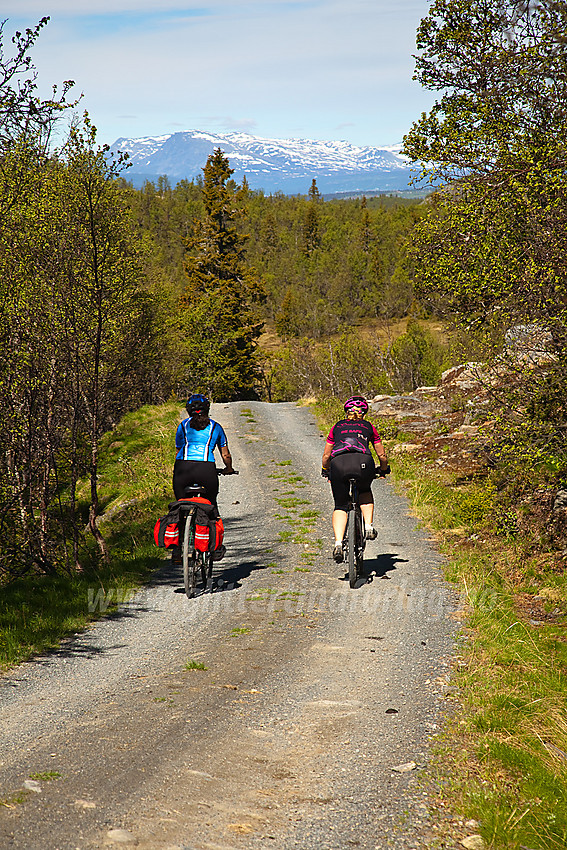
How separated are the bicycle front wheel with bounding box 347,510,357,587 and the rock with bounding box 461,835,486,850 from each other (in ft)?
15.5

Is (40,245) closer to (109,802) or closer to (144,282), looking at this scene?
(109,802)

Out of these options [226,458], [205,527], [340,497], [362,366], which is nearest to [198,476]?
[226,458]

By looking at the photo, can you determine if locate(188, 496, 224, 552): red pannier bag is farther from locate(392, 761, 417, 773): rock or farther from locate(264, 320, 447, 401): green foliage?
locate(264, 320, 447, 401): green foliage

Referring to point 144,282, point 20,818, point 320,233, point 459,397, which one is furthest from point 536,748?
point 320,233

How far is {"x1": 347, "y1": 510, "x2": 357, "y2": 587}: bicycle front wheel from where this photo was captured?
27.2ft

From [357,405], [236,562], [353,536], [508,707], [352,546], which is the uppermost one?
[357,405]

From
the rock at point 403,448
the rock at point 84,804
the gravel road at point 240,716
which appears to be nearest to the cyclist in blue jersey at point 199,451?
the gravel road at point 240,716

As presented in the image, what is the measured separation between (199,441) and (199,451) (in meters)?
0.13

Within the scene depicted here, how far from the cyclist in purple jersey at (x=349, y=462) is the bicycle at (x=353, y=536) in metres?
0.07

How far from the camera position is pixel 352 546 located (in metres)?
8.35

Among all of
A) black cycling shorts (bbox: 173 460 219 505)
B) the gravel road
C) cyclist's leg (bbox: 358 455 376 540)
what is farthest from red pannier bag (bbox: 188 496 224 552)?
cyclist's leg (bbox: 358 455 376 540)

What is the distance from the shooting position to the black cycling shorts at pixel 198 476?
8438 millimetres

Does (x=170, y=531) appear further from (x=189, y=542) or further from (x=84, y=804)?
(x=84, y=804)

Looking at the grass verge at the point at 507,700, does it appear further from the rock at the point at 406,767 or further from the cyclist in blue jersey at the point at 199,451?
the cyclist in blue jersey at the point at 199,451
